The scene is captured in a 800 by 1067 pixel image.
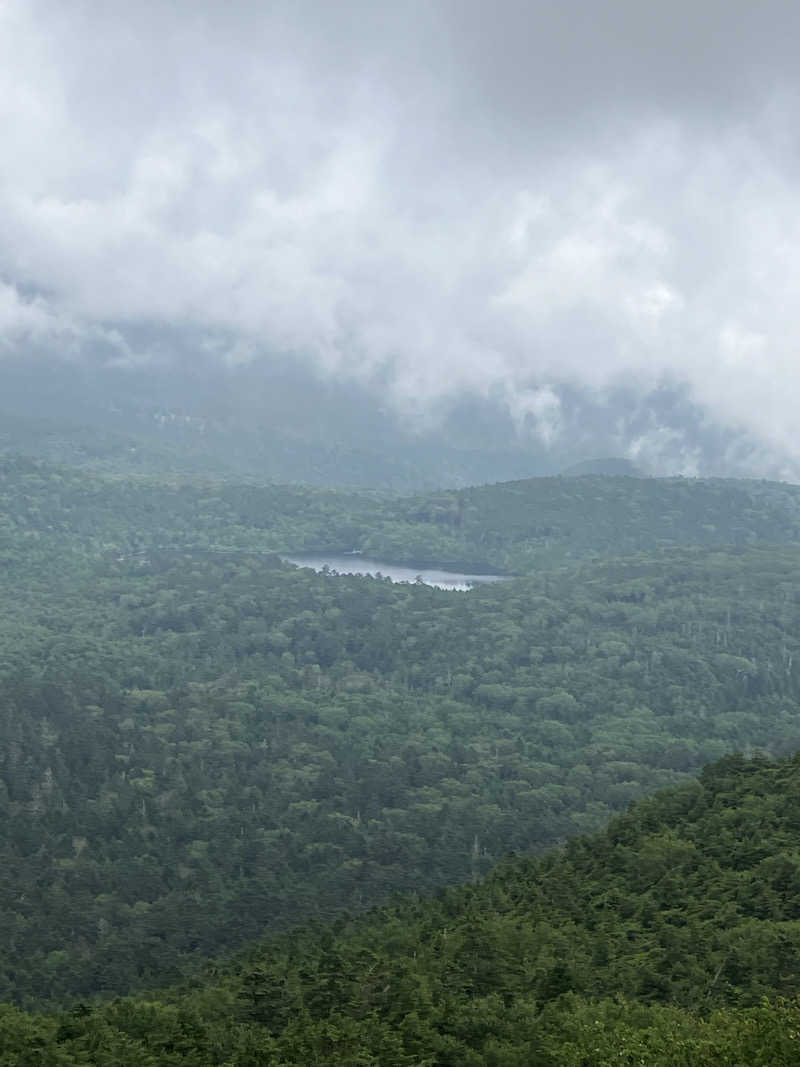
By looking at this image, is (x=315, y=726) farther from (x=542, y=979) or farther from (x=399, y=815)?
(x=542, y=979)

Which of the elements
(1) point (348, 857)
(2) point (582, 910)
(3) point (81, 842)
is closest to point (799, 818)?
(2) point (582, 910)

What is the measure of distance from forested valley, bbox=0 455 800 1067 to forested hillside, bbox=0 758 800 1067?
0.16 metres

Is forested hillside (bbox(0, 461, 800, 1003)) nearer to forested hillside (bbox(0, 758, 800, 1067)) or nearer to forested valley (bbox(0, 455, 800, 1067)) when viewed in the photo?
forested valley (bbox(0, 455, 800, 1067))

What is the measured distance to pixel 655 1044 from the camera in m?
40.5

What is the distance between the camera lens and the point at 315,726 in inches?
4683

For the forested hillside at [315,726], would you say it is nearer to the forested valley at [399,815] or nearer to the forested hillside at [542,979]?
the forested valley at [399,815]

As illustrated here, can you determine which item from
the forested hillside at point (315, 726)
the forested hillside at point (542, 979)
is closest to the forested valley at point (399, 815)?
the forested hillside at point (542, 979)

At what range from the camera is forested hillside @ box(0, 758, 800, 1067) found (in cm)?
4494

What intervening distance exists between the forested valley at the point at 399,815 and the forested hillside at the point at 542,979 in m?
0.16

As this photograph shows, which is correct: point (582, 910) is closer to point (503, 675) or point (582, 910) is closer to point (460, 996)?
point (460, 996)

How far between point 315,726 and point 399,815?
24125mm

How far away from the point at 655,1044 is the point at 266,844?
169 ft

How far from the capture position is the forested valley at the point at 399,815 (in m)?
49.8

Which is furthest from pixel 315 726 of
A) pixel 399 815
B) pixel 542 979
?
pixel 542 979
